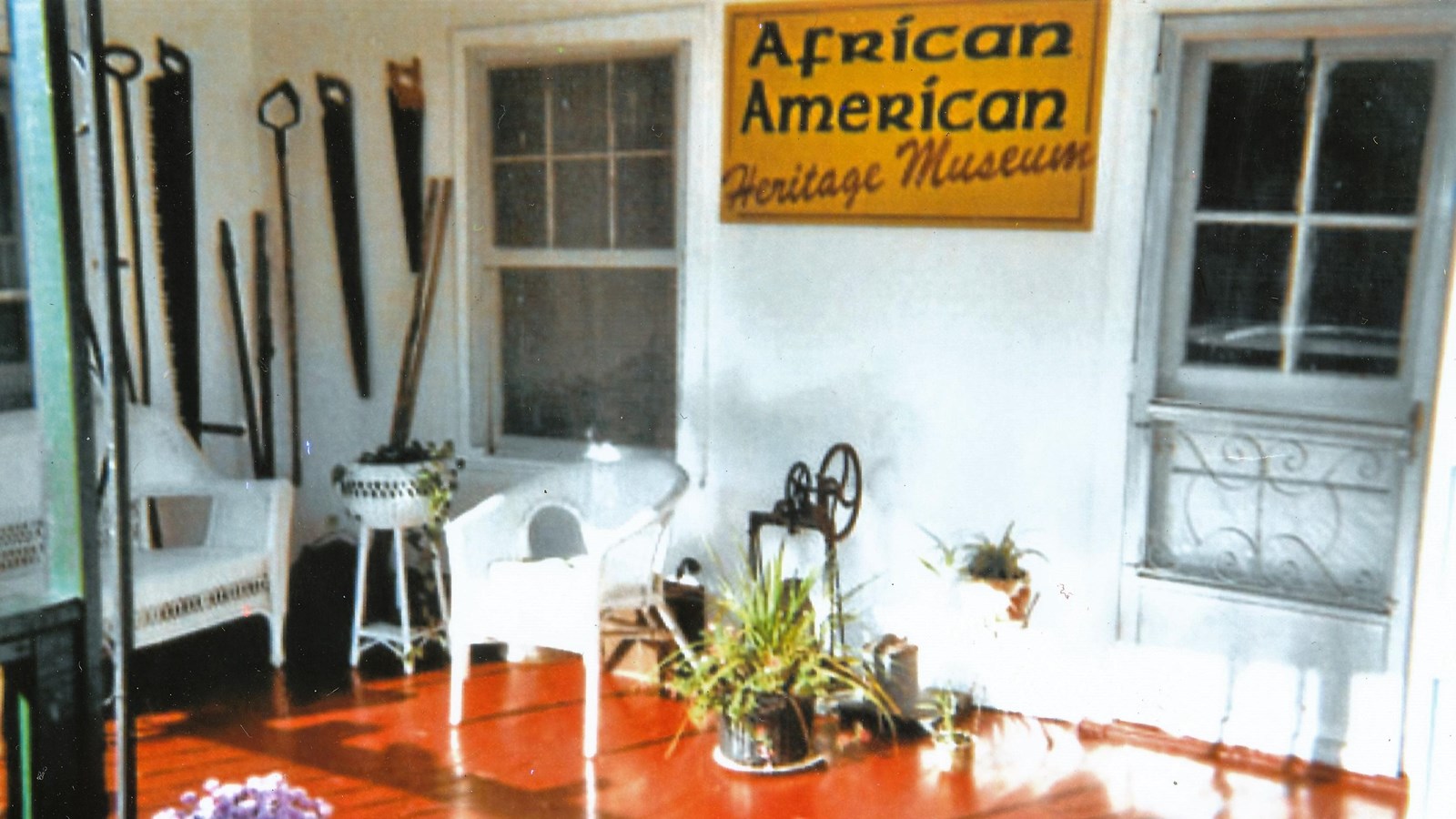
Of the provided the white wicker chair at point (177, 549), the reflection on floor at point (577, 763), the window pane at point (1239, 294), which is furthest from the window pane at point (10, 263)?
the window pane at point (1239, 294)

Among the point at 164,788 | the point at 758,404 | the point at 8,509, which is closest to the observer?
the point at 164,788

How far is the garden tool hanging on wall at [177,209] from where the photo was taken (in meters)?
4.43

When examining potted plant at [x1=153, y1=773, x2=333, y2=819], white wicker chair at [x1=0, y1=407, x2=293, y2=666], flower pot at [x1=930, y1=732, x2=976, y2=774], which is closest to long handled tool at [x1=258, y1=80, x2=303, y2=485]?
white wicker chair at [x1=0, y1=407, x2=293, y2=666]

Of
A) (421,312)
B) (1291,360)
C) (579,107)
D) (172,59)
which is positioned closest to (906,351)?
(1291,360)

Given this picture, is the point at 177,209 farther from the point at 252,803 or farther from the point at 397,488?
the point at 252,803

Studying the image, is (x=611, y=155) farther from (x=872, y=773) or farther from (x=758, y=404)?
(x=872, y=773)

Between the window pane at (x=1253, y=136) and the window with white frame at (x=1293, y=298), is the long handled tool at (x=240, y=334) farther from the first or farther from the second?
the window pane at (x=1253, y=136)

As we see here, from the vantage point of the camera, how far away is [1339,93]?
10.6 ft

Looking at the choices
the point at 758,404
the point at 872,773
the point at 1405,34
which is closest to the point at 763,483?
the point at 758,404

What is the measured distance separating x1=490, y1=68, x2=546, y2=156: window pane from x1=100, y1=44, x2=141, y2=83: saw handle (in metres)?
1.21

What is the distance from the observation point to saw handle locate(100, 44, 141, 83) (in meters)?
4.18

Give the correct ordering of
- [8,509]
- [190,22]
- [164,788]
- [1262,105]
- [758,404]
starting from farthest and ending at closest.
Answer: [190,22] < [758,404] < [8,509] < [1262,105] < [164,788]

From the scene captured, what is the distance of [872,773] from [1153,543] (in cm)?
109

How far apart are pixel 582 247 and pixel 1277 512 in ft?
7.93
